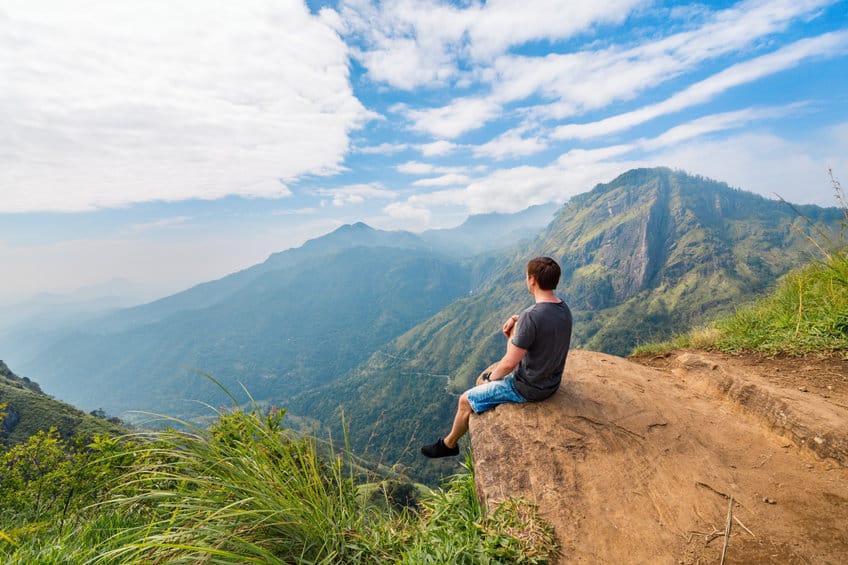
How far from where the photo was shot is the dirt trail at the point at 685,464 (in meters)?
3.20

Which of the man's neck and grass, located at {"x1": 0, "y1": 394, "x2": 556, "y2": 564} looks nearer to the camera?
grass, located at {"x1": 0, "y1": 394, "x2": 556, "y2": 564}

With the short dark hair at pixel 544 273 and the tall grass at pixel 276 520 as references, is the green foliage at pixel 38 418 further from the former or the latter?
the short dark hair at pixel 544 273

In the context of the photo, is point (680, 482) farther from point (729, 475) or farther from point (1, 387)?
point (1, 387)

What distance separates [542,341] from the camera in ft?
16.4

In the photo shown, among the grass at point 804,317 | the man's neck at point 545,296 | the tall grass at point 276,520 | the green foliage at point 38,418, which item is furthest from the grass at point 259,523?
the green foliage at point 38,418

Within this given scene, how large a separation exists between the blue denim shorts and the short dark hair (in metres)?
1.52

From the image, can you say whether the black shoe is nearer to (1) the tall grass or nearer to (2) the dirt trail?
(2) the dirt trail

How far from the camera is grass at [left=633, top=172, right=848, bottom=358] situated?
6316 millimetres

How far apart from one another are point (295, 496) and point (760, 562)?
13.2 ft

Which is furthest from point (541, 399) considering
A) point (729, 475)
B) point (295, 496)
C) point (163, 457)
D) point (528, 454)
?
point (163, 457)

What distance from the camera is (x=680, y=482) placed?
12.8 ft

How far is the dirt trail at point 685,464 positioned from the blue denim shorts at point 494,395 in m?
0.18

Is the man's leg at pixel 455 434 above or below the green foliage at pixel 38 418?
above

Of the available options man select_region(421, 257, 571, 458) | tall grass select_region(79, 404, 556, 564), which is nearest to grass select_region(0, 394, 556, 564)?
tall grass select_region(79, 404, 556, 564)
